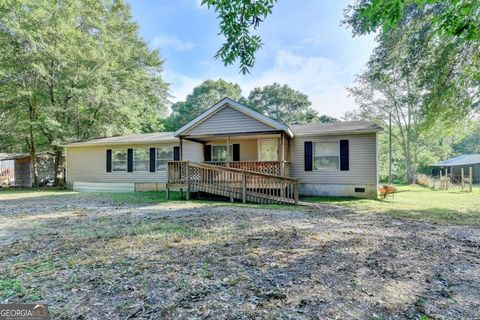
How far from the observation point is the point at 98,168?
16750mm

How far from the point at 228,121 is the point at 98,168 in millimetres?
9870

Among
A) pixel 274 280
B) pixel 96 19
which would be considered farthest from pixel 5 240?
pixel 96 19

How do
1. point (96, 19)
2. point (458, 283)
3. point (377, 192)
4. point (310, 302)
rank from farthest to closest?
point (96, 19)
point (377, 192)
point (458, 283)
point (310, 302)

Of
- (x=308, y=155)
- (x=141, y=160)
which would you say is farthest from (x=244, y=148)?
(x=141, y=160)

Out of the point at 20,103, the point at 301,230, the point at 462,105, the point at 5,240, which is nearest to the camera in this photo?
the point at 5,240

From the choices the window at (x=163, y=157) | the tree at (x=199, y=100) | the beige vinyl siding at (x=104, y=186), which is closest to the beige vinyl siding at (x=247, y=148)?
the window at (x=163, y=157)

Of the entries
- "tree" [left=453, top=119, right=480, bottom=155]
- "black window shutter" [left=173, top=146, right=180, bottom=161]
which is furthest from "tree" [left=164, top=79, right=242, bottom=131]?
"tree" [left=453, top=119, right=480, bottom=155]

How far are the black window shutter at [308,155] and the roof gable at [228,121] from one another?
133 cm

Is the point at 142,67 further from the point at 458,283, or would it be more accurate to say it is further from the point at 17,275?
the point at 458,283

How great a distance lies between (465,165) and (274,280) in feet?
114

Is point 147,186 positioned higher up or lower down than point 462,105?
lower down

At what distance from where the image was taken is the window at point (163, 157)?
15336 millimetres

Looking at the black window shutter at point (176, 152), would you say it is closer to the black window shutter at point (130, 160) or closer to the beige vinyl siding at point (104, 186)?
the black window shutter at point (130, 160)

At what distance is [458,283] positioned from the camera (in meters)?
3.19
